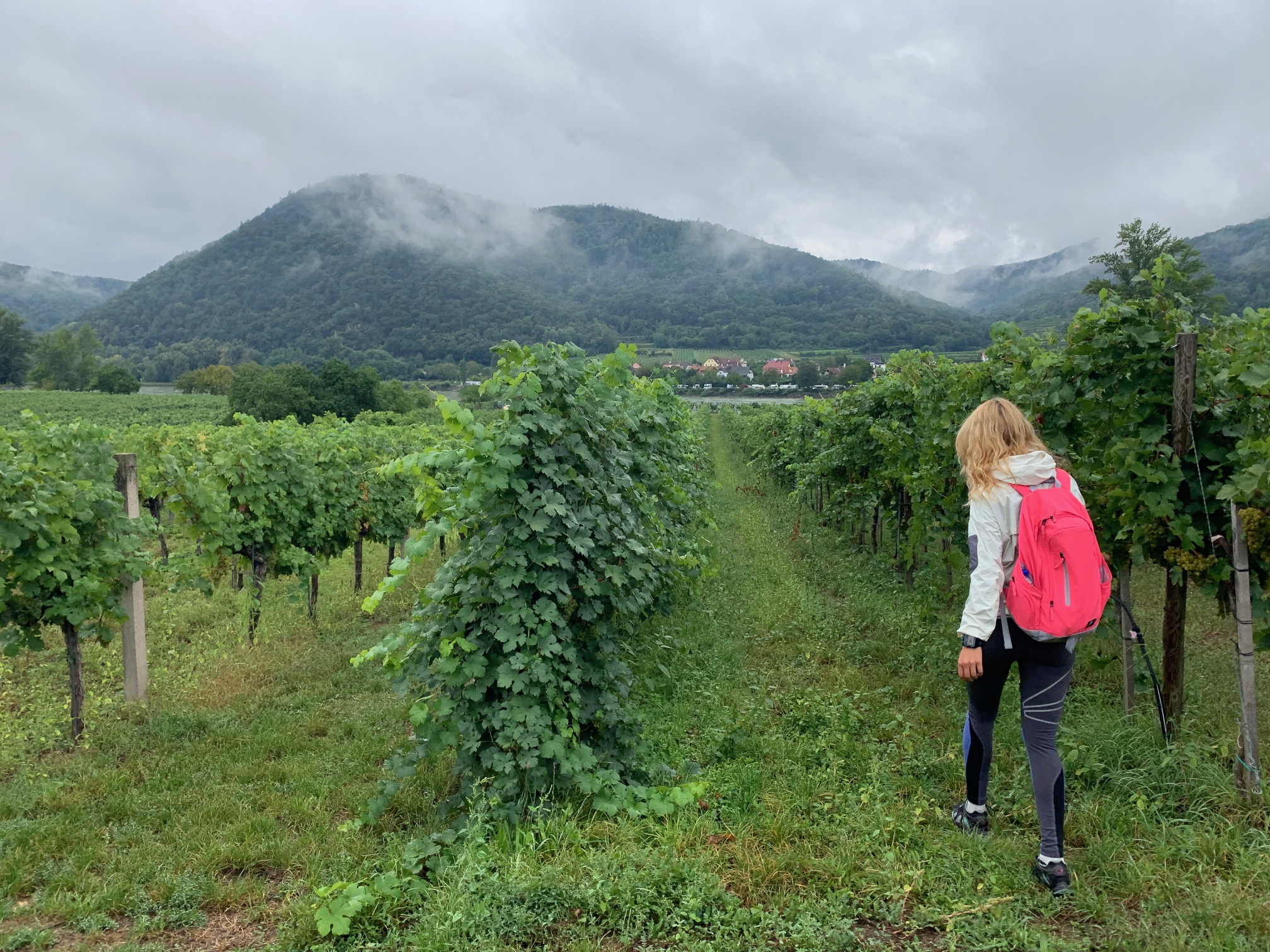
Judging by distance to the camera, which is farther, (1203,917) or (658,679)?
(658,679)

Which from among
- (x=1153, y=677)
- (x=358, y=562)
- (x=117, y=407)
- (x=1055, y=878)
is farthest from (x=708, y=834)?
(x=117, y=407)

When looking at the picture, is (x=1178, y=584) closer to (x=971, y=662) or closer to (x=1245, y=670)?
(x=1245, y=670)

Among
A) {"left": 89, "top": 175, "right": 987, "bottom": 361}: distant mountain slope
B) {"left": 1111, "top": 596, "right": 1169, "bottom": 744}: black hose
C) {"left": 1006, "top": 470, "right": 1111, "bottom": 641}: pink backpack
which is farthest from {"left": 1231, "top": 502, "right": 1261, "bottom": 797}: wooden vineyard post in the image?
{"left": 89, "top": 175, "right": 987, "bottom": 361}: distant mountain slope

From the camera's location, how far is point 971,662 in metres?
3.03

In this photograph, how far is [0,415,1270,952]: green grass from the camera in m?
2.68

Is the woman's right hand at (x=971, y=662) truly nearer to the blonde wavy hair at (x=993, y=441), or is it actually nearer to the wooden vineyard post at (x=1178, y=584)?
the blonde wavy hair at (x=993, y=441)

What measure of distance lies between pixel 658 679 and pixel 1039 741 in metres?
3.22

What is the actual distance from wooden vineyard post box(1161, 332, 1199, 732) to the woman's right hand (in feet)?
5.60

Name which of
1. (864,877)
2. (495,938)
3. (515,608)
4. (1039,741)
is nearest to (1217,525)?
(1039,741)

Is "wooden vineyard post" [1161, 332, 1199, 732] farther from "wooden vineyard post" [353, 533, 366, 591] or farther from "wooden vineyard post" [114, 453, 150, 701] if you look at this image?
"wooden vineyard post" [353, 533, 366, 591]

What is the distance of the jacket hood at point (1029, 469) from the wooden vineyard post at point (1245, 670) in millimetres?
1235

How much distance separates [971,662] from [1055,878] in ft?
2.87

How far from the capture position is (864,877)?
295 centimetres

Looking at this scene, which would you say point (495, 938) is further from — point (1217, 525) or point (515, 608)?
point (1217, 525)
